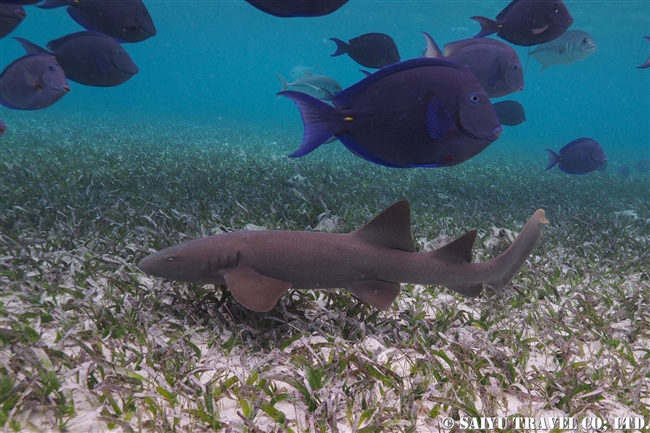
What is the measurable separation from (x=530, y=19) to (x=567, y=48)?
5.64 meters

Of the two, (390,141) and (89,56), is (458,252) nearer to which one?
(390,141)

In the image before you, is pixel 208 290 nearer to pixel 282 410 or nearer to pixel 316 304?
pixel 316 304

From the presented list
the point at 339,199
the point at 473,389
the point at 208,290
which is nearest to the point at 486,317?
the point at 473,389

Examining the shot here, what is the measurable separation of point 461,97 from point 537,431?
2.18 meters

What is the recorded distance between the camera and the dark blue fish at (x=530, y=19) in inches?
175

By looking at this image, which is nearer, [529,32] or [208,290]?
[208,290]

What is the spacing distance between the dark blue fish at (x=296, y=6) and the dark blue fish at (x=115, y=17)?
3.15m

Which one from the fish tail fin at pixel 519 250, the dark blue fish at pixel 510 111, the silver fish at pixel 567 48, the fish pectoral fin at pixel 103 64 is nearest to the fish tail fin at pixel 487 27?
the fish tail fin at pixel 519 250

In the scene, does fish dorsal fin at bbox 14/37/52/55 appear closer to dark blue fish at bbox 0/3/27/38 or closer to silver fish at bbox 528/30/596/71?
dark blue fish at bbox 0/3/27/38

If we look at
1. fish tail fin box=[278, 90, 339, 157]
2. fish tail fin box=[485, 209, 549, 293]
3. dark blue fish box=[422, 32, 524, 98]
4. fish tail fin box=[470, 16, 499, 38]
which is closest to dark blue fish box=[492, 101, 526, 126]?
dark blue fish box=[422, 32, 524, 98]

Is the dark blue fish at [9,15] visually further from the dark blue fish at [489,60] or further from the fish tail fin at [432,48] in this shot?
the dark blue fish at [489,60]

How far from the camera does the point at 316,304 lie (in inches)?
147

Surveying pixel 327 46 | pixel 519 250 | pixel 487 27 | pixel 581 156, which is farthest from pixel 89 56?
pixel 327 46

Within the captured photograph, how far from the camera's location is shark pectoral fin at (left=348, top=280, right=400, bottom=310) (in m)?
3.07
